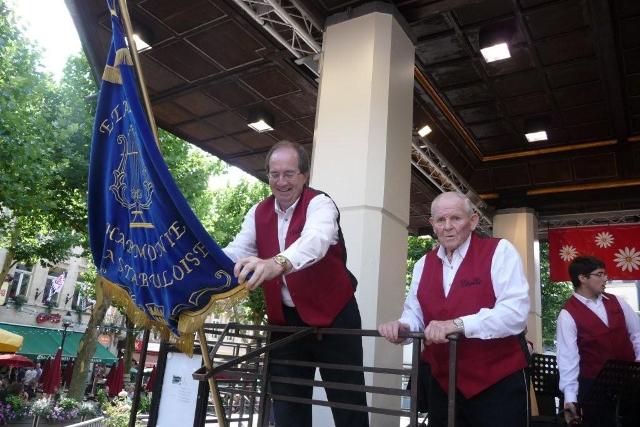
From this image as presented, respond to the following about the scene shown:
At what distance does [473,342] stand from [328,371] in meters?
0.72

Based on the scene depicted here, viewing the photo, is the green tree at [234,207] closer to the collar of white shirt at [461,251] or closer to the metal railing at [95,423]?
the metal railing at [95,423]

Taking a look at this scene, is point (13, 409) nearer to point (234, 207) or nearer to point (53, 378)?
point (53, 378)

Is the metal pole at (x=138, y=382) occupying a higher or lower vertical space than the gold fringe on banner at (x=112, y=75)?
lower

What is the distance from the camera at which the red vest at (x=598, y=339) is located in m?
3.49

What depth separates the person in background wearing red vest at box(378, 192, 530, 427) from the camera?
2.00 metres

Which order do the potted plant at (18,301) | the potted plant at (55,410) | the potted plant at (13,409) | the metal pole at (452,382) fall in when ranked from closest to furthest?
the metal pole at (452,382) → the potted plant at (13,409) → the potted plant at (55,410) → the potted plant at (18,301)

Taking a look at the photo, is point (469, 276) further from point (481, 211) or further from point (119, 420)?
point (119, 420)

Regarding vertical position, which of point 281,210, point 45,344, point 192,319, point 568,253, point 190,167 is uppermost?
point 190,167

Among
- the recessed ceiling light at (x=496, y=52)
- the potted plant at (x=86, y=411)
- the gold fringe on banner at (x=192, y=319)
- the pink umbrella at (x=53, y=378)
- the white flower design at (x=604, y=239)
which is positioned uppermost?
the recessed ceiling light at (x=496, y=52)

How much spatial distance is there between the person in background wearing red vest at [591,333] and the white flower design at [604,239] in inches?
288

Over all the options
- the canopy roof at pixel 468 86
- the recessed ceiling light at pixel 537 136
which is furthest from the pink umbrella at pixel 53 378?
the recessed ceiling light at pixel 537 136

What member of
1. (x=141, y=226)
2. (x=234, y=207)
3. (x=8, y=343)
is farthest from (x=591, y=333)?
(x=234, y=207)

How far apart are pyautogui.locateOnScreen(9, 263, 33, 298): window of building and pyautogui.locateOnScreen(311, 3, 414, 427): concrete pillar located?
2844 centimetres

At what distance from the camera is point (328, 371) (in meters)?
2.42
